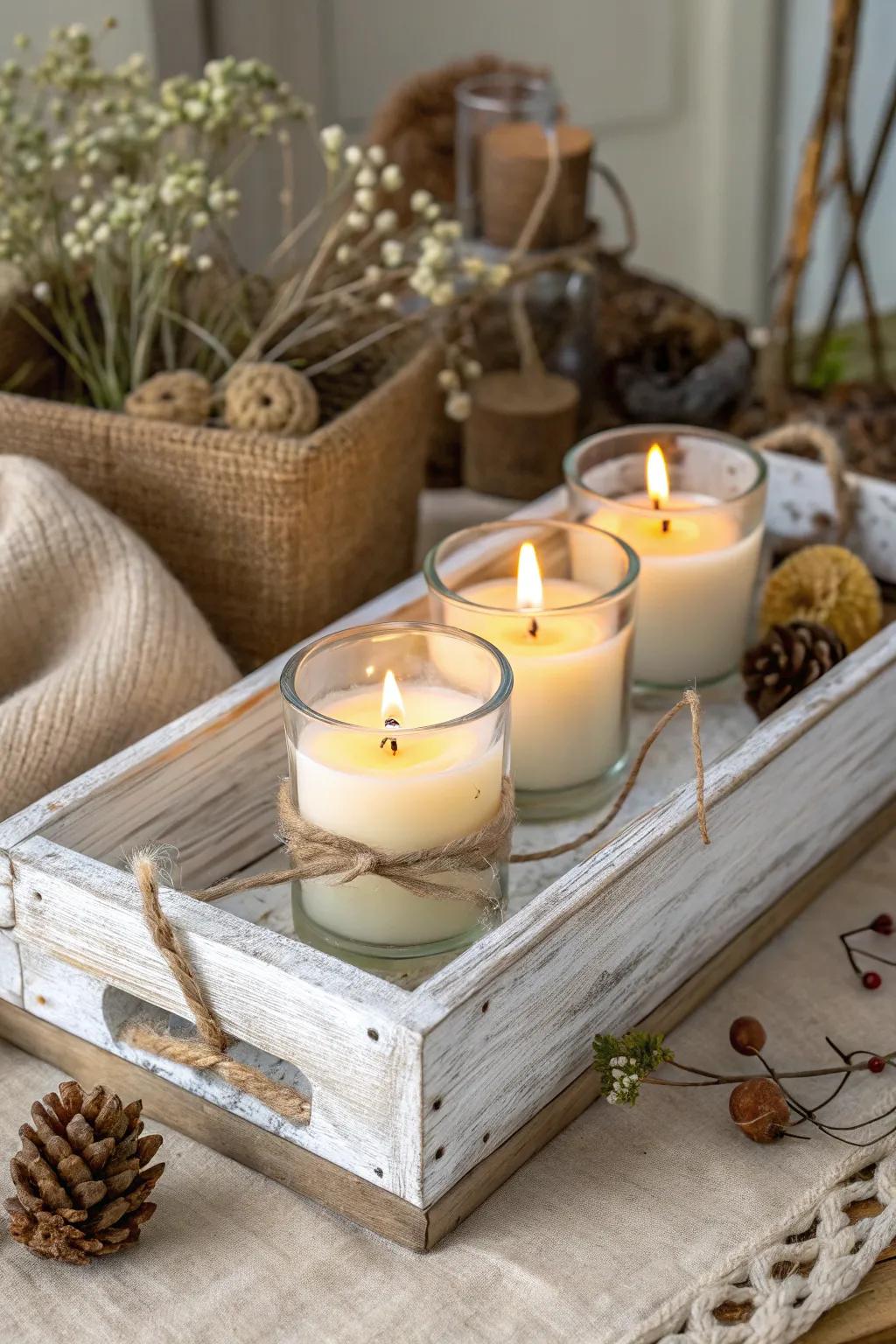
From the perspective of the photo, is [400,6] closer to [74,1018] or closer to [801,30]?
[801,30]

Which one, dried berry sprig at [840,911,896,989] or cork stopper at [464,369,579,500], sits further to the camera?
cork stopper at [464,369,579,500]

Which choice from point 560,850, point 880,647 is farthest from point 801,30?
point 560,850

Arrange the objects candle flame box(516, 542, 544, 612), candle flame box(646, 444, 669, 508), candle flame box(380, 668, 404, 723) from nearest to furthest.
→ candle flame box(380, 668, 404, 723) < candle flame box(516, 542, 544, 612) < candle flame box(646, 444, 669, 508)

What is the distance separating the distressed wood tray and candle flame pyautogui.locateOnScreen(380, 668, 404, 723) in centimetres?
10

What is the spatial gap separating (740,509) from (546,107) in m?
0.42

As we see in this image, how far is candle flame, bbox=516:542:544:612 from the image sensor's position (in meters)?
0.79

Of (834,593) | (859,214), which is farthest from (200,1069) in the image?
(859,214)

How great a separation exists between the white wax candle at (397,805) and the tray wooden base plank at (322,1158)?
0.09m

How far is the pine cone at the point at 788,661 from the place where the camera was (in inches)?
33.4

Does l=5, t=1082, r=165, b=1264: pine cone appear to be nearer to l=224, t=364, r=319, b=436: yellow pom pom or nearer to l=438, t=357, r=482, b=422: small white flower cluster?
l=224, t=364, r=319, b=436: yellow pom pom

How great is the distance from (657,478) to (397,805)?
0.32 meters

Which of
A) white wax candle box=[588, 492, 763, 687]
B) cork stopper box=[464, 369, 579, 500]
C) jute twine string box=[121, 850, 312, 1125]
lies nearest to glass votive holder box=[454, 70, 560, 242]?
cork stopper box=[464, 369, 579, 500]

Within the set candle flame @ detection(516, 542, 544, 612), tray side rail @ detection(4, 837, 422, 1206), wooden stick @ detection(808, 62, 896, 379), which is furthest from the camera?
wooden stick @ detection(808, 62, 896, 379)

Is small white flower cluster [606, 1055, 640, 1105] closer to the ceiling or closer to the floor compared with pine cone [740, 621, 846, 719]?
closer to the floor
